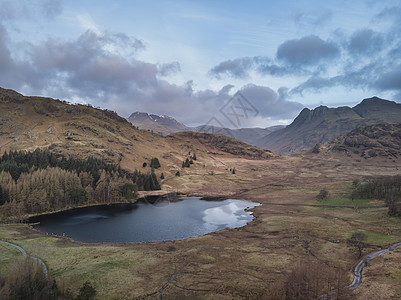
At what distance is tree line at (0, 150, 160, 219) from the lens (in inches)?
4048

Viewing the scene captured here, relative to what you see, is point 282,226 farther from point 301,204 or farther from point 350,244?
point 301,204

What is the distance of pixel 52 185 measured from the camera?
115375 mm

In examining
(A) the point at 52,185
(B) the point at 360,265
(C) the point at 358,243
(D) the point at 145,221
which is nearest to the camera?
(B) the point at 360,265

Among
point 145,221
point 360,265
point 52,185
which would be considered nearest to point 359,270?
point 360,265

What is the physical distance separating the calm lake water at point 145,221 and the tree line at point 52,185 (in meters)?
9.17

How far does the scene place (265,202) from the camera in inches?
5472

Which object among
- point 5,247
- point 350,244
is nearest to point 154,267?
point 5,247

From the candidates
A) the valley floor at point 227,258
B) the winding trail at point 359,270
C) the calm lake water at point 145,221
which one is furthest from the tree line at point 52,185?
the winding trail at point 359,270

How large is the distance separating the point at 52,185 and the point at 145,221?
51213mm

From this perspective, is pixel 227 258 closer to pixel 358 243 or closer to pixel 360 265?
pixel 360 265

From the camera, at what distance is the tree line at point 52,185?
337ft

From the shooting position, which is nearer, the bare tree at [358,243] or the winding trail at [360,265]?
the winding trail at [360,265]

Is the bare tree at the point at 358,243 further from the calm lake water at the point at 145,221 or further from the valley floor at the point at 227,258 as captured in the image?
the calm lake water at the point at 145,221

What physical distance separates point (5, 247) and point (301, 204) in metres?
116
